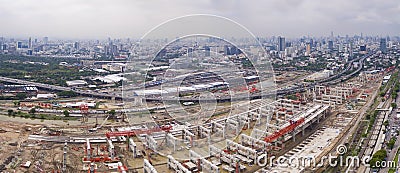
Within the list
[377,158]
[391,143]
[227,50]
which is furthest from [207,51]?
[391,143]

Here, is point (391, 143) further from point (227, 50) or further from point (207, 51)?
point (207, 51)

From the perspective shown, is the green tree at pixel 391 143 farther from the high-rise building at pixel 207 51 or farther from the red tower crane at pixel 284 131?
the high-rise building at pixel 207 51

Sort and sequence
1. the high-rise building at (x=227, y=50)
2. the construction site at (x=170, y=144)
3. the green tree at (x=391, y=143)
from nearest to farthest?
the high-rise building at (x=227, y=50), the construction site at (x=170, y=144), the green tree at (x=391, y=143)

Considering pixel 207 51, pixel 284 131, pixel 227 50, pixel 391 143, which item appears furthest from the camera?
pixel 284 131

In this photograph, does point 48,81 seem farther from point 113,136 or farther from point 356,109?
point 356,109

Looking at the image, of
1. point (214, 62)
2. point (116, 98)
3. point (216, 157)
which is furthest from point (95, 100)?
point (214, 62)

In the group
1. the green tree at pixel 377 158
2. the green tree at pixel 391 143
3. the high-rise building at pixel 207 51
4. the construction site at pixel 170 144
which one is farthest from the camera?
the green tree at pixel 391 143

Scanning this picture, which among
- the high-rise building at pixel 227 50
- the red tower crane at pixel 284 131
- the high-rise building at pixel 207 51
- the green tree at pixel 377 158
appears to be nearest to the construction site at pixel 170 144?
the red tower crane at pixel 284 131

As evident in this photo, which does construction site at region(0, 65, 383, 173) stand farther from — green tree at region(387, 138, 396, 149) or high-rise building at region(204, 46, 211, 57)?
high-rise building at region(204, 46, 211, 57)
